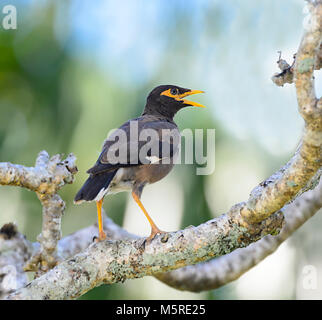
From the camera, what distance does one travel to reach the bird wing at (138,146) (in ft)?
15.0

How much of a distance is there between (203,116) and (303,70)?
458 centimetres

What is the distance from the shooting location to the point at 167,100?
604 cm

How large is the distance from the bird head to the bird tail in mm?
1675

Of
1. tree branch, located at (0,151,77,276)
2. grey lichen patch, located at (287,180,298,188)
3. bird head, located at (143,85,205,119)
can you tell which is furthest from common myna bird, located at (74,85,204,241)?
grey lichen patch, located at (287,180,298,188)

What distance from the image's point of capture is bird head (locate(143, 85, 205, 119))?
238 inches

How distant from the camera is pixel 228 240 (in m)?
3.64

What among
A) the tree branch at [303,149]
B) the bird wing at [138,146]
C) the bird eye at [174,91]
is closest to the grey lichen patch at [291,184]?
the tree branch at [303,149]

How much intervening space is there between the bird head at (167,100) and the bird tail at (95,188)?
168 cm

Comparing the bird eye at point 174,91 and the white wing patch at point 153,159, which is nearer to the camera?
the white wing patch at point 153,159

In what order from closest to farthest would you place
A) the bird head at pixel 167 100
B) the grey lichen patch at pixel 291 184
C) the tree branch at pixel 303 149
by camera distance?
Result: the tree branch at pixel 303 149, the grey lichen patch at pixel 291 184, the bird head at pixel 167 100

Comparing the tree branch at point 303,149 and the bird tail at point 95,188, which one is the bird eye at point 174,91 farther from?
the tree branch at point 303,149
